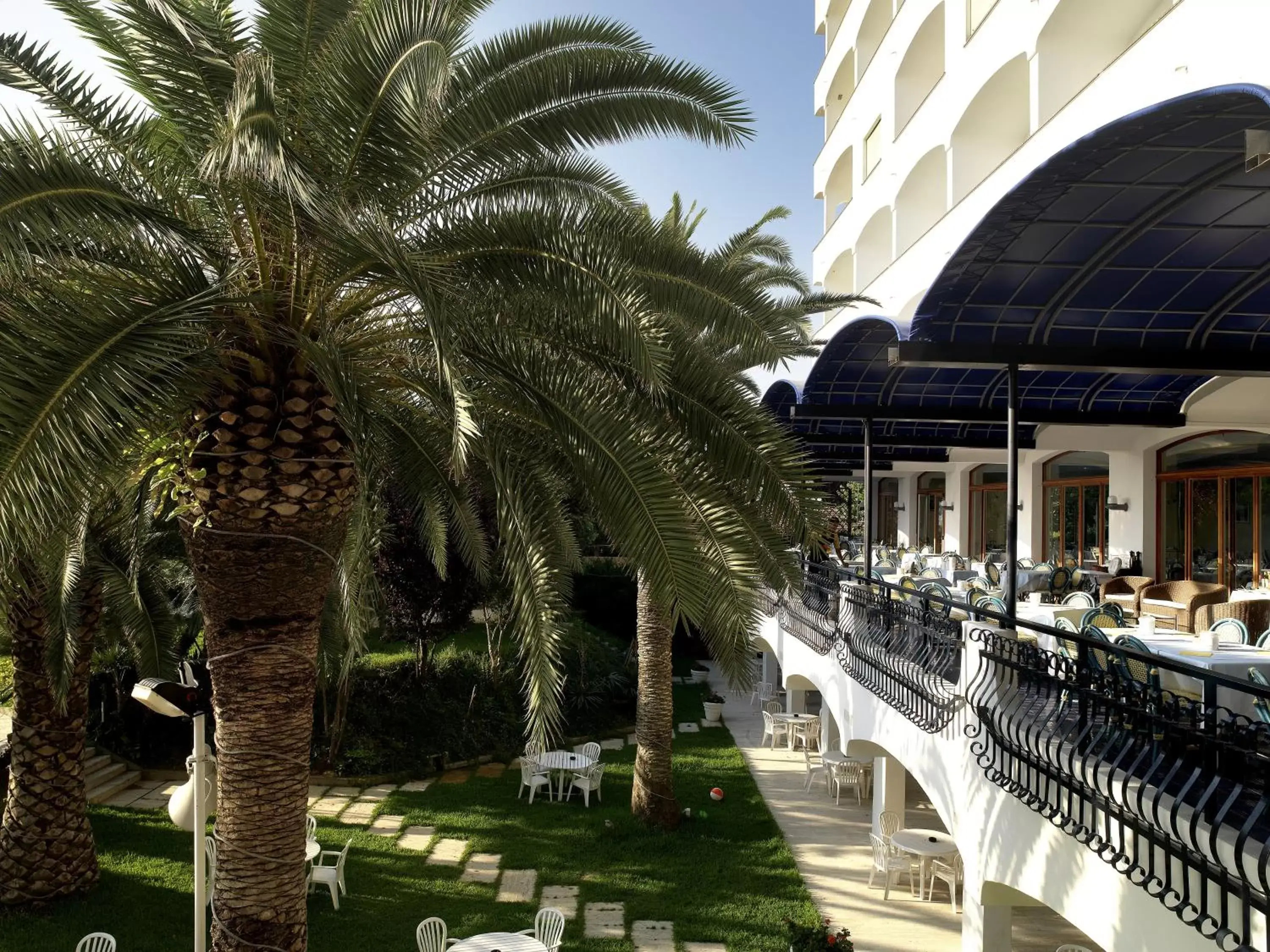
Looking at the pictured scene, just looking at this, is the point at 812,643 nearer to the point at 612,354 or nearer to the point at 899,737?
the point at 899,737

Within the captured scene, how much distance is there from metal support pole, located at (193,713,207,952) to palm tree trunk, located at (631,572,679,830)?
8.82 m

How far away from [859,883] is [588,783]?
510 centimetres

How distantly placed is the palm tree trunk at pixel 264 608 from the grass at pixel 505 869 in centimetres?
535

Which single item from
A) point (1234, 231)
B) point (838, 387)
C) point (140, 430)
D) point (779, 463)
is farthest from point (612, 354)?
point (838, 387)

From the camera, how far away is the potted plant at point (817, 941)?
8320 millimetres

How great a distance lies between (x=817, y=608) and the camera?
16.5 m

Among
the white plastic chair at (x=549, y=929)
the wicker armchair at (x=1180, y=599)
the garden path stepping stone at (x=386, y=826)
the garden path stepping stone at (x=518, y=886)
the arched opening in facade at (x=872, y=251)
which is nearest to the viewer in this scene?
the white plastic chair at (x=549, y=929)

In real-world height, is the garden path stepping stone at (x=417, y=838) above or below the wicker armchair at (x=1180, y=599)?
below

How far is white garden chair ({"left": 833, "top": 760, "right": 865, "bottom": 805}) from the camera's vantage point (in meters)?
16.7

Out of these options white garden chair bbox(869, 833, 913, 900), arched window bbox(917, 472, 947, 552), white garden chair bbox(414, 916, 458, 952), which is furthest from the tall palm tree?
arched window bbox(917, 472, 947, 552)

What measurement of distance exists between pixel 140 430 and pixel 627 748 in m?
16.2

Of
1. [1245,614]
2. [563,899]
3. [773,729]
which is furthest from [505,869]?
[1245,614]

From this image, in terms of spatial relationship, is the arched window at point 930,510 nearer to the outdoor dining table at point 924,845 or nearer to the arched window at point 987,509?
the arched window at point 987,509

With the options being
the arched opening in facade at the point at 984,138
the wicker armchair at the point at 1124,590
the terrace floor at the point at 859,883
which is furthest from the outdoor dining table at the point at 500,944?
the arched opening in facade at the point at 984,138
